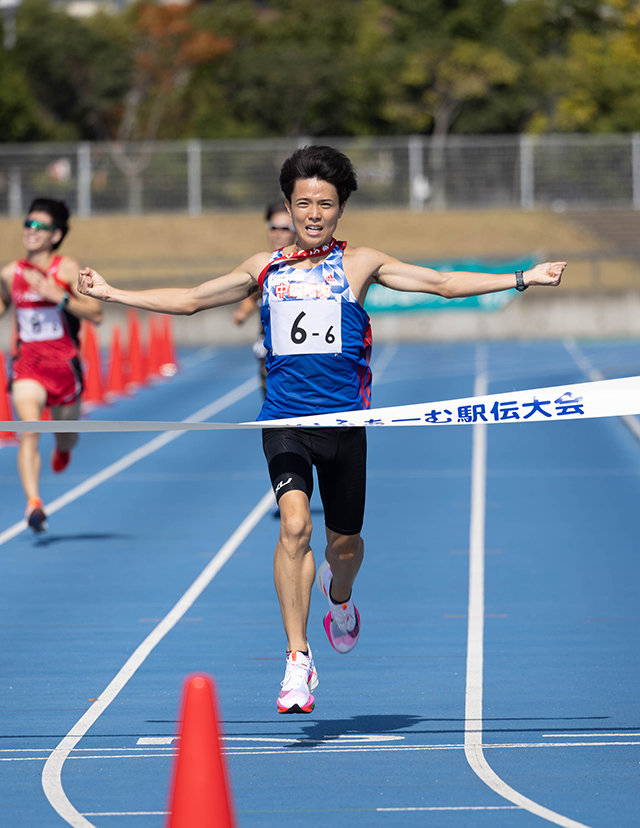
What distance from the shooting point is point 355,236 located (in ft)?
151

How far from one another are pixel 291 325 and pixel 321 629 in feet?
8.46

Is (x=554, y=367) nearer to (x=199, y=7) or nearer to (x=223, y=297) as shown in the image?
(x=223, y=297)

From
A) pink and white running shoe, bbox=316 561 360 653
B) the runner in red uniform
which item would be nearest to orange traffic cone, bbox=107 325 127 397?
the runner in red uniform

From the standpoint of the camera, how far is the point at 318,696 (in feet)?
23.0

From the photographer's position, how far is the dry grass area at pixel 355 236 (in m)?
44.9

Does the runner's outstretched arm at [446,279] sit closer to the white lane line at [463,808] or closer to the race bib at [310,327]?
the race bib at [310,327]

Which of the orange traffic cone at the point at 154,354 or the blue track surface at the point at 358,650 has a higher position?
the orange traffic cone at the point at 154,354

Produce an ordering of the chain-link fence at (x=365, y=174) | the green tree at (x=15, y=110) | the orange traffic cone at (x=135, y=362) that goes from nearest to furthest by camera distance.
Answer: the orange traffic cone at (x=135, y=362) → the chain-link fence at (x=365, y=174) → the green tree at (x=15, y=110)

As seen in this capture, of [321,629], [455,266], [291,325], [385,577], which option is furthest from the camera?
[455,266]

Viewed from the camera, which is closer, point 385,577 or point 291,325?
point 291,325

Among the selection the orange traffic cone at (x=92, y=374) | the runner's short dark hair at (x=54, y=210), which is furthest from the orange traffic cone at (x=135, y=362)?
the runner's short dark hair at (x=54, y=210)

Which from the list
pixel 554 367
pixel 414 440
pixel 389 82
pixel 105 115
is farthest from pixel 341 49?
pixel 414 440

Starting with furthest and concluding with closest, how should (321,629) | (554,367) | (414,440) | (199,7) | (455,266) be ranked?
(199,7)
(455,266)
(554,367)
(414,440)
(321,629)

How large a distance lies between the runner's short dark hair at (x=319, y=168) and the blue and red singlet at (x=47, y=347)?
5.00 metres
